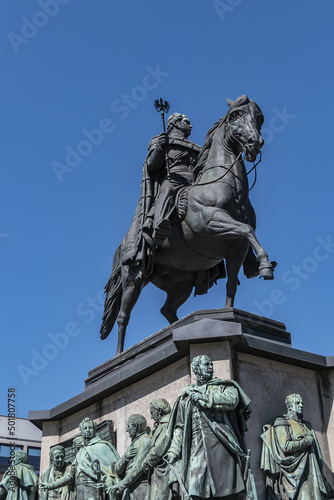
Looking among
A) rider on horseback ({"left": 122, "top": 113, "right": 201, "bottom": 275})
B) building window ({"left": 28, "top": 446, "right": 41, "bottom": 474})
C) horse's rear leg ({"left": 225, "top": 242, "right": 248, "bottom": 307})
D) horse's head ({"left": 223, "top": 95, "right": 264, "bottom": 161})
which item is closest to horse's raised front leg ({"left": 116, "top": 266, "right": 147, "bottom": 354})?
rider on horseback ({"left": 122, "top": 113, "right": 201, "bottom": 275})

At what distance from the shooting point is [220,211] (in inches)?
585

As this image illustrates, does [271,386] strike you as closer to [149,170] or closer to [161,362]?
[161,362]

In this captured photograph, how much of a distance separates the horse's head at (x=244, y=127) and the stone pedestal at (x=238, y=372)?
3.17m

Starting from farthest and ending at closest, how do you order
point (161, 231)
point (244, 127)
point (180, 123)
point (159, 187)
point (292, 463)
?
1. point (180, 123)
2. point (159, 187)
3. point (161, 231)
4. point (244, 127)
5. point (292, 463)

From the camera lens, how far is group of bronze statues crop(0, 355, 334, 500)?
428 inches

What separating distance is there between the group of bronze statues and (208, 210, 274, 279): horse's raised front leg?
2.23 metres

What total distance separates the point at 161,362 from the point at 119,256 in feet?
15.2

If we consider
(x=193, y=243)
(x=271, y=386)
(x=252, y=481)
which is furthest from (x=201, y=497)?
(x=193, y=243)

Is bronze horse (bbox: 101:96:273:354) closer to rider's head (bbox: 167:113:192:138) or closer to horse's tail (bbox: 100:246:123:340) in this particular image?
horse's tail (bbox: 100:246:123:340)

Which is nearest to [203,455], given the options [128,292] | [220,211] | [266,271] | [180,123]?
[266,271]

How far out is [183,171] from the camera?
16.7 meters

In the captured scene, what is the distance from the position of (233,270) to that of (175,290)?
2.23m

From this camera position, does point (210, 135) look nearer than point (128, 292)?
Yes

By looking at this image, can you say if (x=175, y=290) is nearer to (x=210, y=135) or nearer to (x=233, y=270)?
(x=233, y=270)
